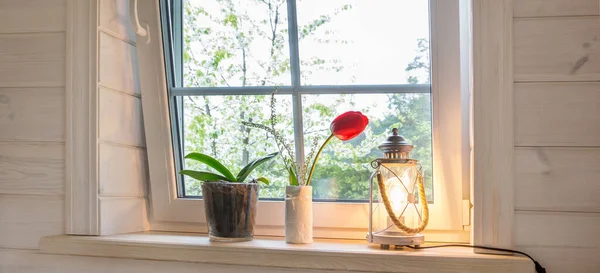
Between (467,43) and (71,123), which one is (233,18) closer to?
(71,123)

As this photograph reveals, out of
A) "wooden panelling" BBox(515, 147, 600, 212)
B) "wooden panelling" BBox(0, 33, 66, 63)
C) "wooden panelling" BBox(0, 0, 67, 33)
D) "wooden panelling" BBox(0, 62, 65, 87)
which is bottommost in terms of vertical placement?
"wooden panelling" BBox(515, 147, 600, 212)

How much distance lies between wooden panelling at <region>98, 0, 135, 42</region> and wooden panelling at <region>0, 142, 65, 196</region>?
1.05 feet

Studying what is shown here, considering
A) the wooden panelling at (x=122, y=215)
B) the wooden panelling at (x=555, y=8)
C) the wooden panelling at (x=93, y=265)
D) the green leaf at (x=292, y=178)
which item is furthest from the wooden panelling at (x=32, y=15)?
the wooden panelling at (x=555, y=8)

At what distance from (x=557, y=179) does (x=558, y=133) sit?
9cm

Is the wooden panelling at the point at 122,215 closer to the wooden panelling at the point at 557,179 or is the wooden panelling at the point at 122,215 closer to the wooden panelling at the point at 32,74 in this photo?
the wooden panelling at the point at 32,74

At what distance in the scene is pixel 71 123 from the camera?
1522 mm

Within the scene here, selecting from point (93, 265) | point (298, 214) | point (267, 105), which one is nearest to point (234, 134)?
point (267, 105)

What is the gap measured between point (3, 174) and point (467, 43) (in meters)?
1.17

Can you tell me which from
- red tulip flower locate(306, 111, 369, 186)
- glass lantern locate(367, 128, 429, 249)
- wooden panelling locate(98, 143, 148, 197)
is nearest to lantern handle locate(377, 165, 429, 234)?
glass lantern locate(367, 128, 429, 249)

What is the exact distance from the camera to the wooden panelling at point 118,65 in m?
1.55

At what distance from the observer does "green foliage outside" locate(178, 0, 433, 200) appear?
1.54 meters

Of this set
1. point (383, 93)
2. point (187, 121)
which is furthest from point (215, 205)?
point (383, 93)

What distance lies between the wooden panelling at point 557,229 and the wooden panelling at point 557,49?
0.91 feet

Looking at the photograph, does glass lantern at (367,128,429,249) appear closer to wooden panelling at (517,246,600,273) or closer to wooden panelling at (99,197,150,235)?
wooden panelling at (517,246,600,273)
